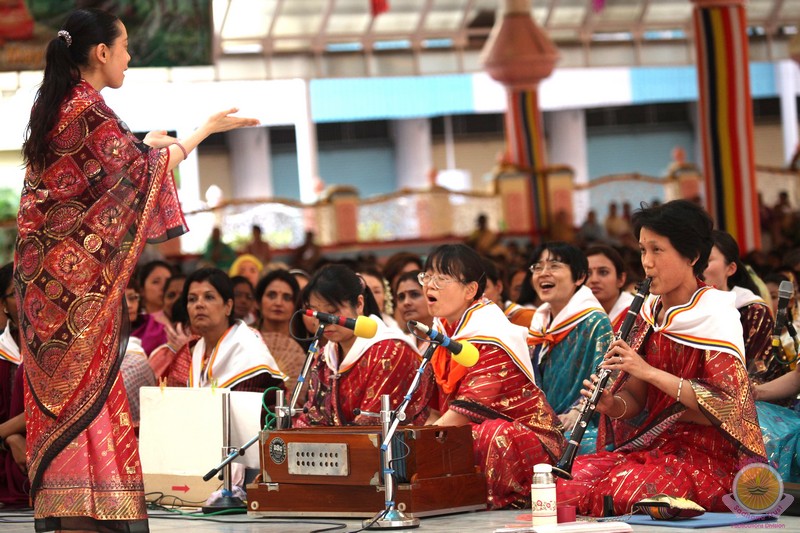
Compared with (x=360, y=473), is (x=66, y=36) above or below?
above

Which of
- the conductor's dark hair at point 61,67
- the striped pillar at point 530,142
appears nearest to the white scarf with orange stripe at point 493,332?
the conductor's dark hair at point 61,67

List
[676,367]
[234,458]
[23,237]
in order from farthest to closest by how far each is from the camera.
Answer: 1. [234,458]
2. [676,367]
3. [23,237]

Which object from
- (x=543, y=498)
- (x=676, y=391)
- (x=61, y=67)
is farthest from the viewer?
(x=676, y=391)

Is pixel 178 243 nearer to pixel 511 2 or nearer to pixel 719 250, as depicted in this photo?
pixel 511 2

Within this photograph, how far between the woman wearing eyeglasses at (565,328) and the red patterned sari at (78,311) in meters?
2.30

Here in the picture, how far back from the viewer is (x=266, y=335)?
753cm

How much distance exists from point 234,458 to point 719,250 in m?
2.28

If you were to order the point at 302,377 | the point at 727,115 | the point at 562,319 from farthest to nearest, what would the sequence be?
1. the point at 727,115
2. the point at 562,319
3. the point at 302,377

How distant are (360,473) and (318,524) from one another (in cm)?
26

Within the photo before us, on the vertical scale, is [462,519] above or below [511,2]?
below

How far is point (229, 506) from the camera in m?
5.86

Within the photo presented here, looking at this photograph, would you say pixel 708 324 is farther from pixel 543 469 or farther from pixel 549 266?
pixel 549 266

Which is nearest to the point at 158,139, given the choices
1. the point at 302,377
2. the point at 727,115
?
the point at 302,377

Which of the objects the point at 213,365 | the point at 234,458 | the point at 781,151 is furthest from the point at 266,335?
the point at 781,151
